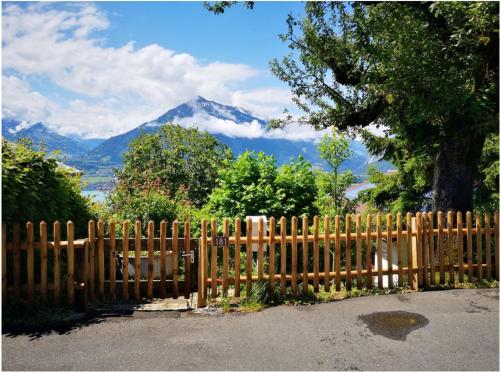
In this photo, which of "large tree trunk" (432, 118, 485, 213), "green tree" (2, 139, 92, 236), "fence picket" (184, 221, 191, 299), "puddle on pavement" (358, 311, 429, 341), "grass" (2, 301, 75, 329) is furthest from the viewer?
"large tree trunk" (432, 118, 485, 213)

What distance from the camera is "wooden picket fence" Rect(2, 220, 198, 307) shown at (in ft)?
23.7

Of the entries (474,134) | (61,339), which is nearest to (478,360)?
(61,339)

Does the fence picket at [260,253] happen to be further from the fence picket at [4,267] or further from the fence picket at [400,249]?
the fence picket at [4,267]

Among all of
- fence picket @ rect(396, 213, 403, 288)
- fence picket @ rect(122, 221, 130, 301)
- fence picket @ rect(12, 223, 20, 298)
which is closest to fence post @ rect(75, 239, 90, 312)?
fence picket @ rect(122, 221, 130, 301)

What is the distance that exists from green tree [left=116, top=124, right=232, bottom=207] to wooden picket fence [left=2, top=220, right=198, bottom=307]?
19441 millimetres

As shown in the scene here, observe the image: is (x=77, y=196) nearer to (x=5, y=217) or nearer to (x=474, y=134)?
(x=5, y=217)

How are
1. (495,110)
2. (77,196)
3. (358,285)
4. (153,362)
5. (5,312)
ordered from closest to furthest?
(153,362), (5,312), (358,285), (77,196), (495,110)

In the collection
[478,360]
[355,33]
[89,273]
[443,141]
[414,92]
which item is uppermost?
[355,33]

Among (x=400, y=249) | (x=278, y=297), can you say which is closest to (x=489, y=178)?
(x=400, y=249)

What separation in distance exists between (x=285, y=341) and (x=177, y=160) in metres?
24.8

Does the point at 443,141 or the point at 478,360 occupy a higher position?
the point at 443,141

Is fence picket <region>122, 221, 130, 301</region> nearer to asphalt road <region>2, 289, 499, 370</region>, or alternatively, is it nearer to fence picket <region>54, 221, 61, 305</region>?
Result: asphalt road <region>2, 289, 499, 370</region>

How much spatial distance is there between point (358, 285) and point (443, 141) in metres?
4.90

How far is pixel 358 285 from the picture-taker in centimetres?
834
